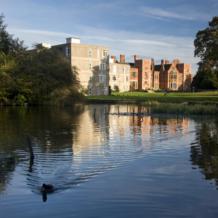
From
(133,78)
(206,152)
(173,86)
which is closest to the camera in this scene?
(206,152)

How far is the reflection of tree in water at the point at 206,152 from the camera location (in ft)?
45.4

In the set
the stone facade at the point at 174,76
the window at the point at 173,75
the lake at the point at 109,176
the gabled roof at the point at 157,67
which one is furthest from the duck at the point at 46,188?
the gabled roof at the point at 157,67

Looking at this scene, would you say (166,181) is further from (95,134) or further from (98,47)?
(98,47)

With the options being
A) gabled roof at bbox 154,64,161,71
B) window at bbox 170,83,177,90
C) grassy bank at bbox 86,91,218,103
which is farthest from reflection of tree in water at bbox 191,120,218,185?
gabled roof at bbox 154,64,161,71

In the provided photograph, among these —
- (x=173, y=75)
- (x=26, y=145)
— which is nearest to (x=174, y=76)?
(x=173, y=75)

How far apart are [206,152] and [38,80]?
46.6 metres

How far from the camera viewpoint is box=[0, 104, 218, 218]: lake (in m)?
9.81

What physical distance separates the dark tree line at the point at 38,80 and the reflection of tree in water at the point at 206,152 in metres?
37.8

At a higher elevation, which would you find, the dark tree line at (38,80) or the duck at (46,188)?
the dark tree line at (38,80)

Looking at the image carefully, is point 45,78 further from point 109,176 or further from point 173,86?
point 173,86

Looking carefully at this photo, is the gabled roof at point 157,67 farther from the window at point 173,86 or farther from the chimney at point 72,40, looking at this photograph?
the chimney at point 72,40

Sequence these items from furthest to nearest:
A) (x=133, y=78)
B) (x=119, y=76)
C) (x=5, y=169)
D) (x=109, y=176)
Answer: (x=133, y=78)
(x=119, y=76)
(x=5, y=169)
(x=109, y=176)

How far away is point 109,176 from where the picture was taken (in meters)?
12.9

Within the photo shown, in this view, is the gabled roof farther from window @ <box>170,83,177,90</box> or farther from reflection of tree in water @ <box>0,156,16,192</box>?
reflection of tree in water @ <box>0,156,16,192</box>
